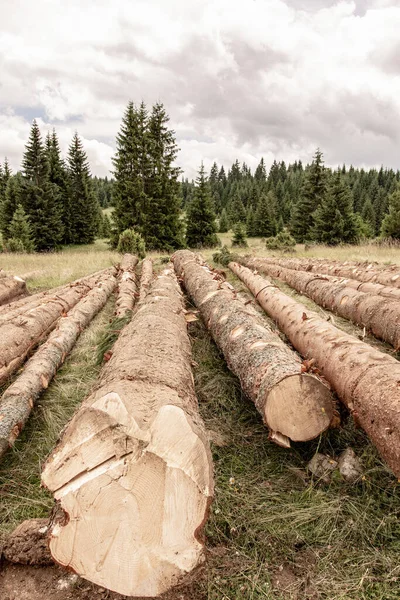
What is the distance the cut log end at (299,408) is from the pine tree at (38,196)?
96.0 feet

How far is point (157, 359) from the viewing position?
2826 mm

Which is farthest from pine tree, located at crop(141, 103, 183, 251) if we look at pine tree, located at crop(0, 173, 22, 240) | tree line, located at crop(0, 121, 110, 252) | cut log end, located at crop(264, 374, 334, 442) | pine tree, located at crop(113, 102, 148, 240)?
cut log end, located at crop(264, 374, 334, 442)

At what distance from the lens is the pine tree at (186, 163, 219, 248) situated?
25609mm

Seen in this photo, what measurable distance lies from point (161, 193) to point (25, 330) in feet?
65.8

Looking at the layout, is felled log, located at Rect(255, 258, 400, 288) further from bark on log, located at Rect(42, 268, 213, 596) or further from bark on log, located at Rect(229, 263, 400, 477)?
bark on log, located at Rect(42, 268, 213, 596)

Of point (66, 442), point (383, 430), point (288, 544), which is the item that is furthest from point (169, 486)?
point (383, 430)

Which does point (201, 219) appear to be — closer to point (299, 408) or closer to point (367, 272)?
point (367, 272)

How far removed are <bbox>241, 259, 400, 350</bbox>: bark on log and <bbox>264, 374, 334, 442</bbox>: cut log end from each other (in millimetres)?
2159

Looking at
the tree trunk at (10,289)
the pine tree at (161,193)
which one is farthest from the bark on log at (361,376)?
the pine tree at (161,193)

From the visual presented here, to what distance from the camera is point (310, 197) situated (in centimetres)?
3091

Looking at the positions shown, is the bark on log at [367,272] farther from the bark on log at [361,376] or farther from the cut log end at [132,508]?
the cut log end at [132,508]

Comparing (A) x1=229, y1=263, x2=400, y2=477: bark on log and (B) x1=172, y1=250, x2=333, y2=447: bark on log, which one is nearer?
(A) x1=229, y1=263, x2=400, y2=477: bark on log

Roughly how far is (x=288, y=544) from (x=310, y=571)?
20 cm

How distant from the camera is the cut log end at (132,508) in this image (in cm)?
171
